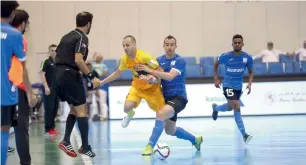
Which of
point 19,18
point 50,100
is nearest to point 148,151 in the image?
point 19,18

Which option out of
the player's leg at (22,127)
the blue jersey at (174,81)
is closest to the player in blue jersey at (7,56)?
the player's leg at (22,127)

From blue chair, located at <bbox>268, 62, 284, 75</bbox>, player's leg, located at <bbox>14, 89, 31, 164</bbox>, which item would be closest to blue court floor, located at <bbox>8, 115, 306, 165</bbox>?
player's leg, located at <bbox>14, 89, 31, 164</bbox>

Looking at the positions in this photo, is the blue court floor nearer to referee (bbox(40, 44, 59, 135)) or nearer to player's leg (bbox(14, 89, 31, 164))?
referee (bbox(40, 44, 59, 135))

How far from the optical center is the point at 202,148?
32.3ft

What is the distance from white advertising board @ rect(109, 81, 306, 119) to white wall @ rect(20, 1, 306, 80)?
13.7 feet

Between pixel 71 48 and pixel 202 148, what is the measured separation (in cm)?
305

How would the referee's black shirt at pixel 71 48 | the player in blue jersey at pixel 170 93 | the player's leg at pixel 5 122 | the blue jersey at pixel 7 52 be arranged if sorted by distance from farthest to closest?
the player in blue jersey at pixel 170 93
the referee's black shirt at pixel 71 48
the player's leg at pixel 5 122
the blue jersey at pixel 7 52

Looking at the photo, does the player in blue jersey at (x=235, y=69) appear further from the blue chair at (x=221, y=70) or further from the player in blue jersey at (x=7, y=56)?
the blue chair at (x=221, y=70)

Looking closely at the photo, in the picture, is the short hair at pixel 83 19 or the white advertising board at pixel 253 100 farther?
the white advertising board at pixel 253 100

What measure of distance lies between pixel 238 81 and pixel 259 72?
7974 millimetres

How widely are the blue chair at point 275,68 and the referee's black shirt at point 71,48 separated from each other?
12416mm

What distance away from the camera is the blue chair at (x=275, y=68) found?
769 inches

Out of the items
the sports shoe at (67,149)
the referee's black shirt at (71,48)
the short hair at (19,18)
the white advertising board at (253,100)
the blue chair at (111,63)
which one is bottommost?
the white advertising board at (253,100)

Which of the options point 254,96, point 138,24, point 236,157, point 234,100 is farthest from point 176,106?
Answer: point 138,24
